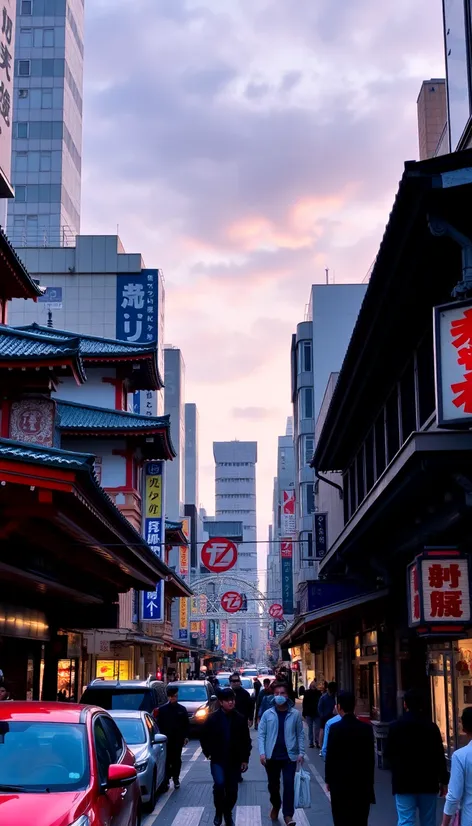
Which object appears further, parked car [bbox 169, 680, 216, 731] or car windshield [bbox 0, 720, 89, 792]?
parked car [bbox 169, 680, 216, 731]

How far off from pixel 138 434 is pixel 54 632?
13.2 m

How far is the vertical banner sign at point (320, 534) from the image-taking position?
3825cm

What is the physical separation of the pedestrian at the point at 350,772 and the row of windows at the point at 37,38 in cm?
8622

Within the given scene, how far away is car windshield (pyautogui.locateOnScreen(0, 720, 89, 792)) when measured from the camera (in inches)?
306

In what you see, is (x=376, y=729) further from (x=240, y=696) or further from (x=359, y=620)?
(x=359, y=620)

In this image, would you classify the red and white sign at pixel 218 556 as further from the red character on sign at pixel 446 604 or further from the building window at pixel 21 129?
the building window at pixel 21 129

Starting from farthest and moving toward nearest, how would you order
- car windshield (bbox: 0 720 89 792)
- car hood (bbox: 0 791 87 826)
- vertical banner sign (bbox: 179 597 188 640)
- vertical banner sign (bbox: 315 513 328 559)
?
vertical banner sign (bbox: 179 597 188 640) → vertical banner sign (bbox: 315 513 328 559) → car windshield (bbox: 0 720 89 792) → car hood (bbox: 0 791 87 826)

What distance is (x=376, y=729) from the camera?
20.3m

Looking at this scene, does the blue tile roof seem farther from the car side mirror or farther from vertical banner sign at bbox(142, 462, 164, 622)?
the car side mirror

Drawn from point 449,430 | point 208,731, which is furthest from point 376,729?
point 449,430

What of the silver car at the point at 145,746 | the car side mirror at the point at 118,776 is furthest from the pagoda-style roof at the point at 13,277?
the car side mirror at the point at 118,776

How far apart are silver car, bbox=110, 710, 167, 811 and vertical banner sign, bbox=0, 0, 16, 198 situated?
14.2 metres

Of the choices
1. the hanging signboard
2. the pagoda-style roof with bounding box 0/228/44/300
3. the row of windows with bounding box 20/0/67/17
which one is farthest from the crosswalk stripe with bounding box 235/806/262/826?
the row of windows with bounding box 20/0/67/17

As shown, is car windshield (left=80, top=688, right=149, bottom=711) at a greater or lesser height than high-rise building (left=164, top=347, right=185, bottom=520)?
lesser
